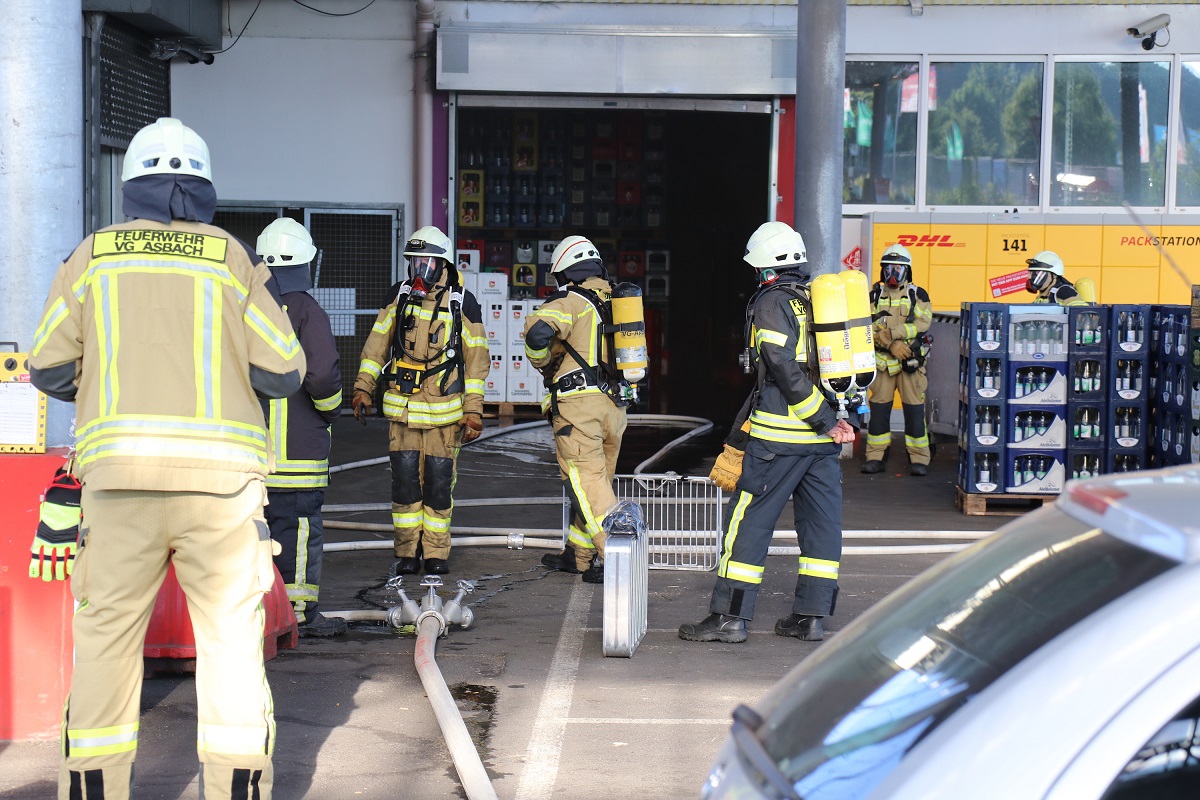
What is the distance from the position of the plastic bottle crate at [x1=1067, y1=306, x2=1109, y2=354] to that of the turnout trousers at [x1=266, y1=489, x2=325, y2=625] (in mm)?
6017

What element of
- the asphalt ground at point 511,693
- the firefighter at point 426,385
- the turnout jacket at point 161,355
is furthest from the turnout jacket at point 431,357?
the turnout jacket at point 161,355

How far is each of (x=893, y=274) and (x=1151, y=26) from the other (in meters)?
5.24

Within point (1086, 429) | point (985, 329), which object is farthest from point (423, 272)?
point (1086, 429)

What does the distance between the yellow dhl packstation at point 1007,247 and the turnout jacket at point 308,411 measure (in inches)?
378

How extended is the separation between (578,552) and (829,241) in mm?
5223

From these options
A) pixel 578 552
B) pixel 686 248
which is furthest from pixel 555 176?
pixel 578 552

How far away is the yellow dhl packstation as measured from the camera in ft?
48.1

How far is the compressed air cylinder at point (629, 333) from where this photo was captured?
24.7ft

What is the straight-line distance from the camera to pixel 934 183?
14969mm

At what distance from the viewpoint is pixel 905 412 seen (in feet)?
39.2

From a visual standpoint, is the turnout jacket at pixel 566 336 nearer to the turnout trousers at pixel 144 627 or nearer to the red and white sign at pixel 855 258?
the turnout trousers at pixel 144 627

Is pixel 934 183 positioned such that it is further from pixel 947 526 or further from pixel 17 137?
pixel 17 137

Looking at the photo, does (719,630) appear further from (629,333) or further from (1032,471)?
(1032,471)

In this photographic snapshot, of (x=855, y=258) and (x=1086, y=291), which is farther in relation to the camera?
(x=855, y=258)
